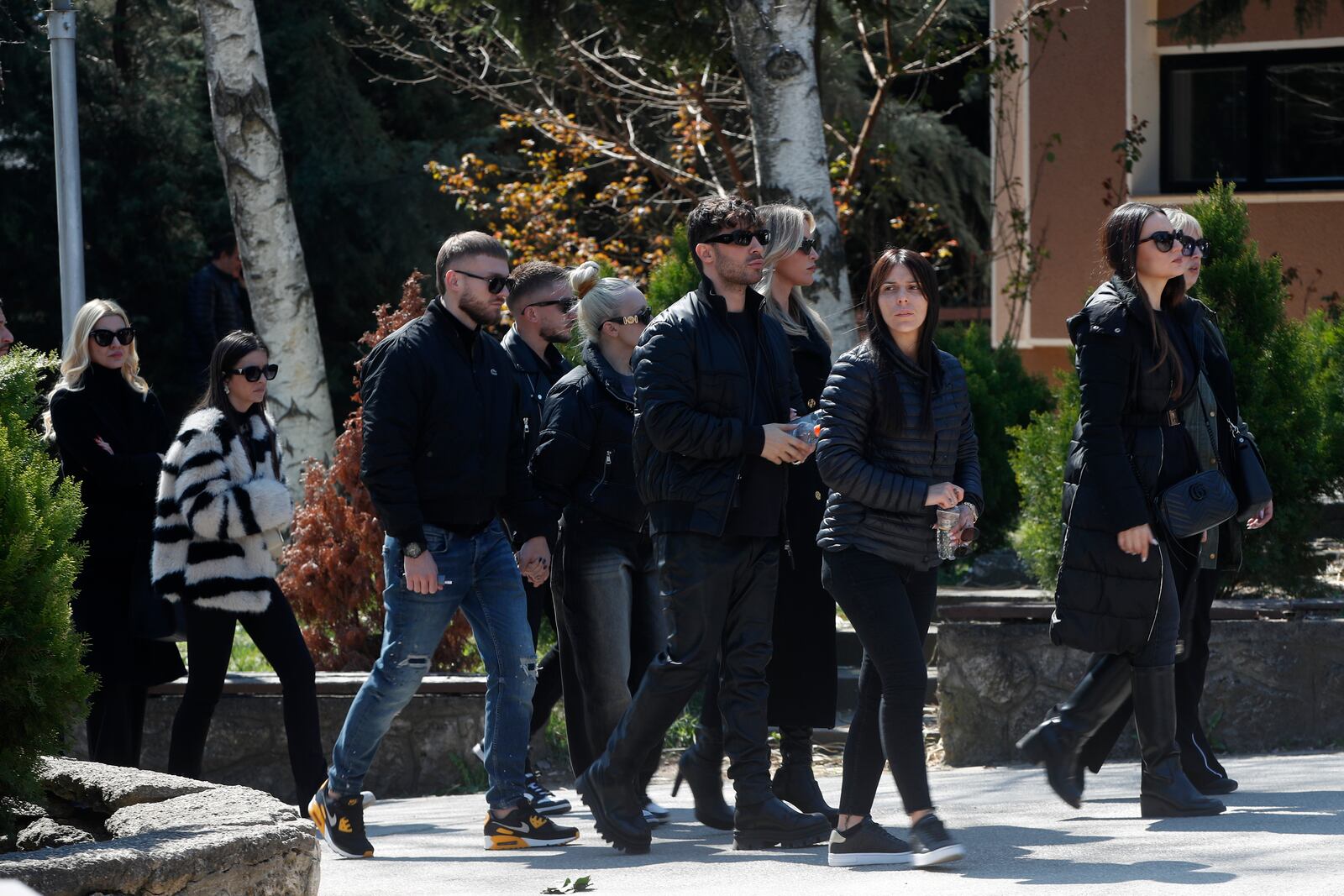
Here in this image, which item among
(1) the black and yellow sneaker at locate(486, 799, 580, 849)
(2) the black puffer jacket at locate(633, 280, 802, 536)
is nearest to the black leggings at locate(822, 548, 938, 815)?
(2) the black puffer jacket at locate(633, 280, 802, 536)

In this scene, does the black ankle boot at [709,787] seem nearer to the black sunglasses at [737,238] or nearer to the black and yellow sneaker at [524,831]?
the black and yellow sneaker at [524,831]

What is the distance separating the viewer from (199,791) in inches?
184

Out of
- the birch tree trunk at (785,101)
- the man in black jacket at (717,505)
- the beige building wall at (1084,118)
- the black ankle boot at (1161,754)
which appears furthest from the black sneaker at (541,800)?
the beige building wall at (1084,118)

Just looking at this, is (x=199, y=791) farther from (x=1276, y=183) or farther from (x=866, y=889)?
(x=1276, y=183)

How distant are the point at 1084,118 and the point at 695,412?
10.6m

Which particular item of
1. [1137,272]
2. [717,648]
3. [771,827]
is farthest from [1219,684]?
[717,648]

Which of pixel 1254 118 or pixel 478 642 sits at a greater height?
pixel 1254 118

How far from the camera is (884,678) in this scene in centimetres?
497

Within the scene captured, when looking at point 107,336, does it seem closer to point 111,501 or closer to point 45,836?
point 111,501

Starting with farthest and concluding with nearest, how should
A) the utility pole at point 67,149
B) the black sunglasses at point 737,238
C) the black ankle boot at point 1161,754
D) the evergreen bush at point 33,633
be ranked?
the utility pole at point 67,149 → the black ankle boot at point 1161,754 → the black sunglasses at point 737,238 → the evergreen bush at point 33,633

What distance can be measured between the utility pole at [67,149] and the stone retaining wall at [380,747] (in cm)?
272

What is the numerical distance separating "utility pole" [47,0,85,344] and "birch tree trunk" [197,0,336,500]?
1.46 metres

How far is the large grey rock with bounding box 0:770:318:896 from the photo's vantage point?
371cm

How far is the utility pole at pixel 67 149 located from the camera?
30.3 feet
